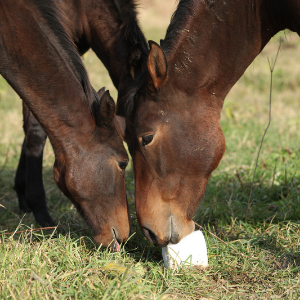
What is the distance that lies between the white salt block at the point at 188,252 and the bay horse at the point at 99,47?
155 cm

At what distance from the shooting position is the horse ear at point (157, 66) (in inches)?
98.2

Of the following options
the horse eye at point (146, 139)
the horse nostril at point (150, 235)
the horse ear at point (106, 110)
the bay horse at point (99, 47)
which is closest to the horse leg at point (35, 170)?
the bay horse at point (99, 47)

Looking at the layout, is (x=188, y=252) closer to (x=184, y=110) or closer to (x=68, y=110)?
(x=184, y=110)

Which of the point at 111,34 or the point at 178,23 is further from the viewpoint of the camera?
the point at 111,34

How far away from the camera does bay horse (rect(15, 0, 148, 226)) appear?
12.3ft

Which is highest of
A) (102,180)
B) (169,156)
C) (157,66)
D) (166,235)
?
(157,66)

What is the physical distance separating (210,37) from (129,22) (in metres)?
1.46

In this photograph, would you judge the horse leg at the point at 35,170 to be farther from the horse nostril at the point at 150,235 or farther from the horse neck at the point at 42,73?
the horse nostril at the point at 150,235

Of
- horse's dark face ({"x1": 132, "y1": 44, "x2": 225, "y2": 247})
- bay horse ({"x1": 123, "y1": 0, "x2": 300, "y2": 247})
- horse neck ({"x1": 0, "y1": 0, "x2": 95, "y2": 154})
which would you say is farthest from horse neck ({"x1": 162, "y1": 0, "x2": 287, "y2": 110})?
horse neck ({"x1": 0, "y1": 0, "x2": 95, "y2": 154})

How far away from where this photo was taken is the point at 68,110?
8.93 feet

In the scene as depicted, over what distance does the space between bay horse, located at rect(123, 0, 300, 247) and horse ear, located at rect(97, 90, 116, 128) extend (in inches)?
7.1

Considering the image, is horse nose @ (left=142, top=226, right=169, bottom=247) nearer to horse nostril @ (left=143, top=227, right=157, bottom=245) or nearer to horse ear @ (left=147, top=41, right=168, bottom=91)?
horse nostril @ (left=143, top=227, right=157, bottom=245)

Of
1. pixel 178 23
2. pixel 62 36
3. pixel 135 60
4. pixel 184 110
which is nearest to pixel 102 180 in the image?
pixel 184 110

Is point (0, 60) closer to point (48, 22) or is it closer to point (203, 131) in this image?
point (48, 22)
